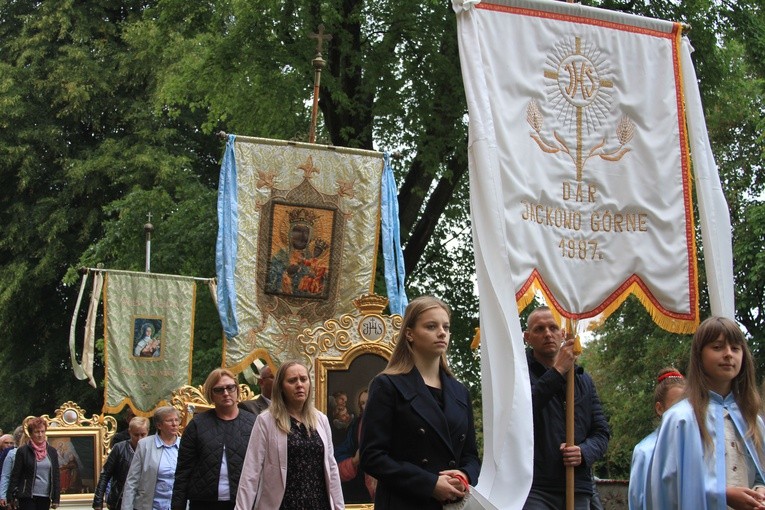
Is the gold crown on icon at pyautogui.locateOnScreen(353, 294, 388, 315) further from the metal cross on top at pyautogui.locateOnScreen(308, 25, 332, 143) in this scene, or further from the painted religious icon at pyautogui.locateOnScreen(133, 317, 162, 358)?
the painted religious icon at pyautogui.locateOnScreen(133, 317, 162, 358)

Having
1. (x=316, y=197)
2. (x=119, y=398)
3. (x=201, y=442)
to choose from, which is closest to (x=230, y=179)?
(x=316, y=197)

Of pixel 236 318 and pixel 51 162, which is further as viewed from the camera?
pixel 51 162

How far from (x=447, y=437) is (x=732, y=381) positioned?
4.40ft

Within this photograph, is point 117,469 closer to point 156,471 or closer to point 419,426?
point 156,471

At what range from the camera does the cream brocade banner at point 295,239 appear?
55.7 feet

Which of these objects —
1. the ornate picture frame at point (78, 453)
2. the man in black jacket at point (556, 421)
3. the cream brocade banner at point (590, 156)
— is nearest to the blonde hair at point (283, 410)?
the man in black jacket at point (556, 421)

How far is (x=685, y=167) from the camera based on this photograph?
8508mm

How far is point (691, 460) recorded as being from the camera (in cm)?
556

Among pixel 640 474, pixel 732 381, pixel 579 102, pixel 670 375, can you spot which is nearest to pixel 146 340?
pixel 670 375

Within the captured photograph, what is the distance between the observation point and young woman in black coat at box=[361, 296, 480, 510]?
6098 mm

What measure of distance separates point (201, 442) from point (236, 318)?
735 centimetres

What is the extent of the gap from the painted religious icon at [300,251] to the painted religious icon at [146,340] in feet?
18.3

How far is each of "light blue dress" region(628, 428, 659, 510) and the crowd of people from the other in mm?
11

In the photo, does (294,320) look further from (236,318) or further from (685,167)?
(685,167)
